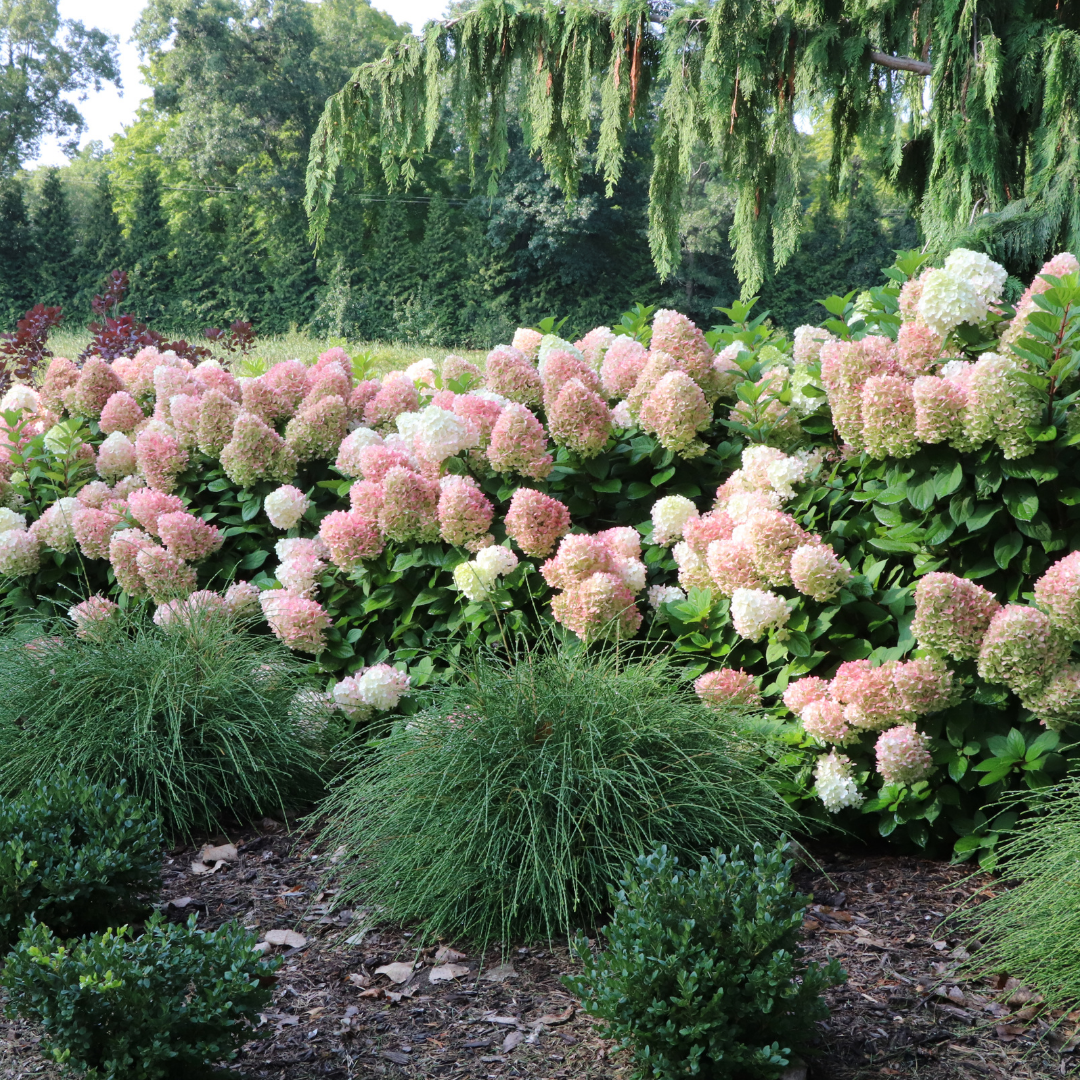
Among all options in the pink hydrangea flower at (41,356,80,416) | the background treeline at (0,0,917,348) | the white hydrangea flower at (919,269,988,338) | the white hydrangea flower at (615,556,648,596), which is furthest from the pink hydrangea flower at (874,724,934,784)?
the background treeline at (0,0,917,348)

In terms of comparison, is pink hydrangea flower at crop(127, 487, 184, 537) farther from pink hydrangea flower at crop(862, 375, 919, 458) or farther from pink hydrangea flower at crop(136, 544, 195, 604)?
pink hydrangea flower at crop(862, 375, 919, 458)

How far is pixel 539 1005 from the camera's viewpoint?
2016 mm

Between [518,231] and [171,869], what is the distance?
25.4 metres

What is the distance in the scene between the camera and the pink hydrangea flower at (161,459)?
408 centimetres

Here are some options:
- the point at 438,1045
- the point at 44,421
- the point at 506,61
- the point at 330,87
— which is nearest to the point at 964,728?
the point at 438,1045

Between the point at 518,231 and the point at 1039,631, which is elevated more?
the point at 518,231

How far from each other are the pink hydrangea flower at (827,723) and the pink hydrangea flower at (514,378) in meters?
1.62

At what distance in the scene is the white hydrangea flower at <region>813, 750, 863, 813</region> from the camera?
2551 mm

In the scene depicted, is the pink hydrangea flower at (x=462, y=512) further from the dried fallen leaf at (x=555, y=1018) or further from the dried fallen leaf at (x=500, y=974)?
the dried fallen leaf at (x=555, y=1018)

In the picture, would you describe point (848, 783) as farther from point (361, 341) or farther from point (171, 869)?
point (361, 341)

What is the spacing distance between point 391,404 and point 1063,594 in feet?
8.50

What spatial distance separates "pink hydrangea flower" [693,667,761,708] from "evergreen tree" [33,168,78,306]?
26.5 metres

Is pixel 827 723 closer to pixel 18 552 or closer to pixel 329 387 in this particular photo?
pixel 329 387

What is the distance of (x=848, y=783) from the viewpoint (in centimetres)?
255
